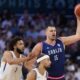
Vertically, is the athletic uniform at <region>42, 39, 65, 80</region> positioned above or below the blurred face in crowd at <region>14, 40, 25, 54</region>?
below

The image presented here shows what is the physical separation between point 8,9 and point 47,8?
125 cm

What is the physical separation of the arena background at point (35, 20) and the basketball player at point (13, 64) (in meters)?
4.55

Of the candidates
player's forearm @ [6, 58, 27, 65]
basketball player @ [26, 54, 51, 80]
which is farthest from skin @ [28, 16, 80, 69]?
basketball player @ [26, 54, 51, 80]

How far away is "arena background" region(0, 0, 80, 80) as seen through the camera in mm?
14420

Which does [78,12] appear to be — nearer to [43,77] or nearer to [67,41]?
[67,41]

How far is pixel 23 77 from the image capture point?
364 inches

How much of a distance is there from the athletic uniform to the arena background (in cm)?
459

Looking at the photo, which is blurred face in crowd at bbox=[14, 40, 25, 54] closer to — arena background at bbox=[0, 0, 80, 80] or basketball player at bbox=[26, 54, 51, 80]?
basketball player at bbox=[26, 54, 51, 80]

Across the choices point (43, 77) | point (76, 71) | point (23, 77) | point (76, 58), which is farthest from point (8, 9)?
point (43, 77)

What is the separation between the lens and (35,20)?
15922 millimetres

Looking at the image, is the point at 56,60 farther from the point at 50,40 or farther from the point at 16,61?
the point at 16,61

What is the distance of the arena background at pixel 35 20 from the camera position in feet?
47.3

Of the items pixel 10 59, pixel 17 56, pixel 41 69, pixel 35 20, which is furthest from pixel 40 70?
pixel 35 20

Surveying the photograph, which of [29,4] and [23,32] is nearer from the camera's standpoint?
[23,32]
